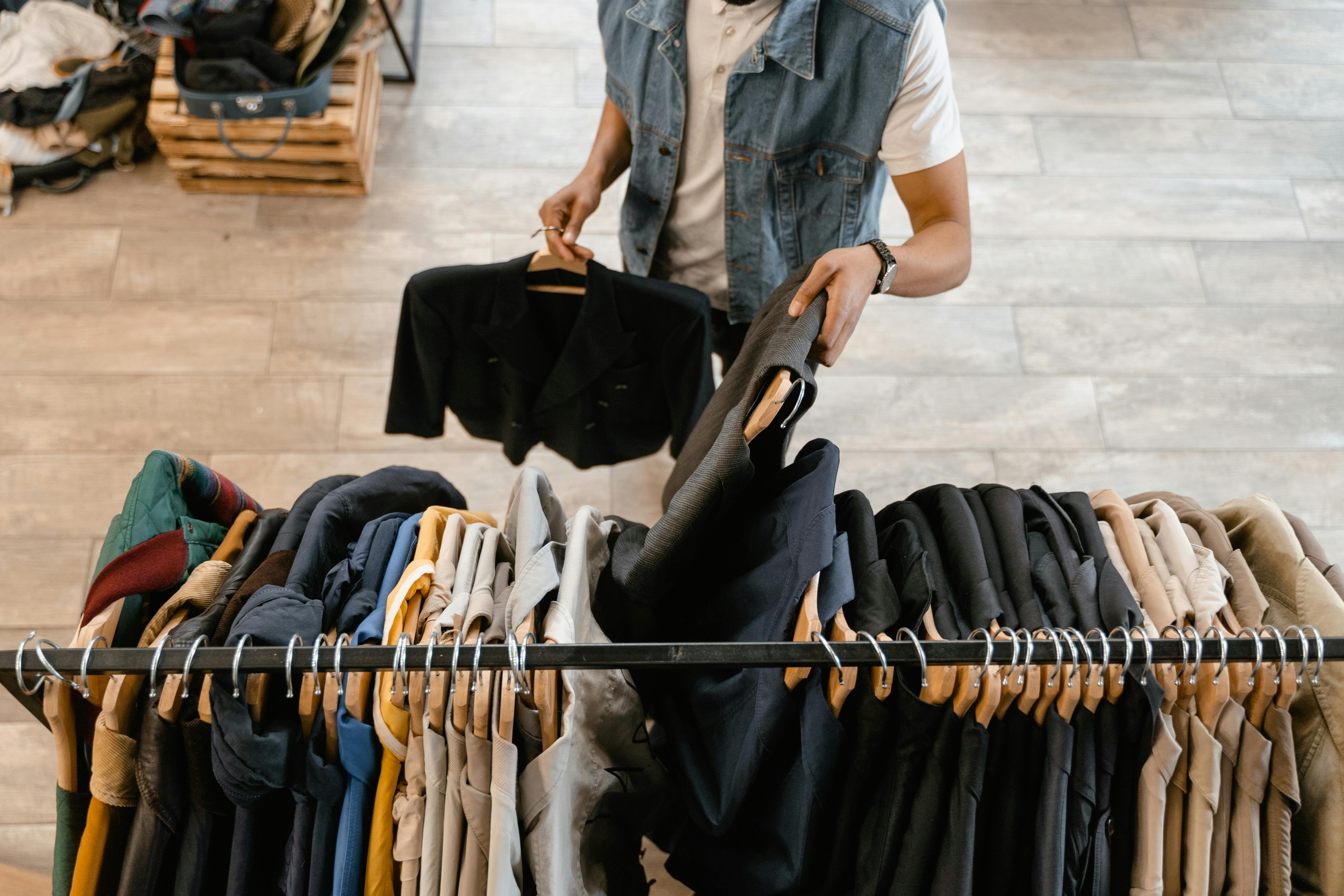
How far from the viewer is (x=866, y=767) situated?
48.9 inches

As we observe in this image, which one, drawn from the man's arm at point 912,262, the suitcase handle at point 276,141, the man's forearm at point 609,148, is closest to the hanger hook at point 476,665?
the man's arm at point 912,262

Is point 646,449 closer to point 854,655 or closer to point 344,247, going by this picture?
point 854,655

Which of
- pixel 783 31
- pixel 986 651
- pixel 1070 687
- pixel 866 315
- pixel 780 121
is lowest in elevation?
pixel 866 315

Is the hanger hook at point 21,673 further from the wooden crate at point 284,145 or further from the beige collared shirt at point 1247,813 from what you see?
the wooden crate at point 284,145

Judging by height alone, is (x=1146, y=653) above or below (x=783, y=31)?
below

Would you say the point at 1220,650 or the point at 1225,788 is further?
the point at 1225,788

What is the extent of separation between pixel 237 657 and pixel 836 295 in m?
0.85

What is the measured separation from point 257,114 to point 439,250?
0.66 metres

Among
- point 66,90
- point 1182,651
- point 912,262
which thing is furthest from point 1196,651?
point 66,90

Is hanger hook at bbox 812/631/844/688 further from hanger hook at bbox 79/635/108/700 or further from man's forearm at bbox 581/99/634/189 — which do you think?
man's forearm at bbox 581/99/634/189

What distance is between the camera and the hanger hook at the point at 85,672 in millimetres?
1044

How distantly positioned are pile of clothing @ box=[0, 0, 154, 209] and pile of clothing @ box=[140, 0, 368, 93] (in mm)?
293

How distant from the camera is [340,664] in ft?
3.45

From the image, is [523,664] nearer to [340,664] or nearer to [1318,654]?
[340,664]
